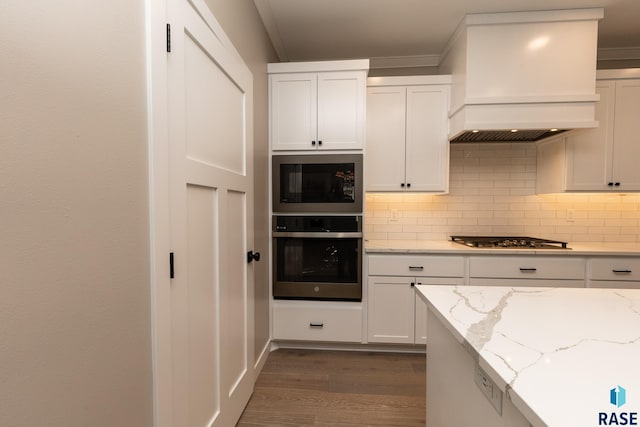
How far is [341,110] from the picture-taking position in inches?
95.7

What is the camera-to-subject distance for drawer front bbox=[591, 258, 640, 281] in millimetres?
2268

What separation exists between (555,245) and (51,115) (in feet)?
10.5

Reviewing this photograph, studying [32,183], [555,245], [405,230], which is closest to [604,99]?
[555,245]

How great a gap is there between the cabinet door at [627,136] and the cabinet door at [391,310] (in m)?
2.02

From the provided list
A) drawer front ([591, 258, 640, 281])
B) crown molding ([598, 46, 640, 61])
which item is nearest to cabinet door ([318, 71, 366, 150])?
drawer front ([591, 258, 640, 281])

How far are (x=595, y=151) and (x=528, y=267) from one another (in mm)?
1189

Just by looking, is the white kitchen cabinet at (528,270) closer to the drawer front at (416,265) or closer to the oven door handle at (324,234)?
the drawer front at (416,265)

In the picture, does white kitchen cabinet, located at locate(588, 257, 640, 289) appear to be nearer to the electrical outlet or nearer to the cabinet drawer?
the cabinet drawer

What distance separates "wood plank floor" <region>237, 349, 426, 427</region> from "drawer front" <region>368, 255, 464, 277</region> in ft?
2.37

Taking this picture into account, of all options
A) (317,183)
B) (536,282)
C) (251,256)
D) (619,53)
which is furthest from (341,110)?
(619,53)

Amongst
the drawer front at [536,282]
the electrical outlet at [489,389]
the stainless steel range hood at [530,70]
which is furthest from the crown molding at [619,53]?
the electrical outlet at [489,389]

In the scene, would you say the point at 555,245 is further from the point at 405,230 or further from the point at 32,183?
the point at 32,183

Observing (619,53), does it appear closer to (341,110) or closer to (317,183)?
(341,110)

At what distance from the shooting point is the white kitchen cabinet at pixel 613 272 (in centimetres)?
227
